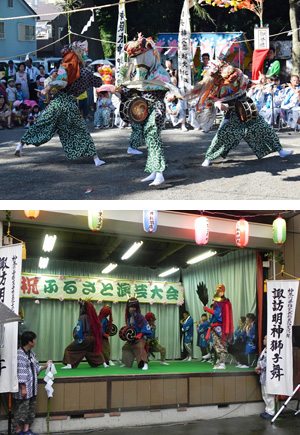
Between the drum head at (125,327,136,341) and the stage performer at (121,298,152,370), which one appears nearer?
the stage performer at (121,298,152,370)

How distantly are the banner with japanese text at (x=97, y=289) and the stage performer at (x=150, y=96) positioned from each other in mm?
4755

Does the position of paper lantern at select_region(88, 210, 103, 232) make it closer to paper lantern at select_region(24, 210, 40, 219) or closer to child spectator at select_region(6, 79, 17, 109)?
paper lantern at select_region(24, 210, 40, 219)

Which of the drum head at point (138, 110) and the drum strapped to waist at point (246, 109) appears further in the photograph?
the drum strapped to waist at point (246, 109)

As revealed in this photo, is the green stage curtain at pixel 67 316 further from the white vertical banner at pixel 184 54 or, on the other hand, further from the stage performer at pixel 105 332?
the white vertical banner at pixel 184 54

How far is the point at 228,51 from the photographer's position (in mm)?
19469

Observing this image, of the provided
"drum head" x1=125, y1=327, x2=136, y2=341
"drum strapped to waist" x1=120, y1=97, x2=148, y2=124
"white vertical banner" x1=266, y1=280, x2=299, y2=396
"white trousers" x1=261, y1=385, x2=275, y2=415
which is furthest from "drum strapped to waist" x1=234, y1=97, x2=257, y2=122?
"white trousers" x1=261, y1=385, x2=275, y2=415

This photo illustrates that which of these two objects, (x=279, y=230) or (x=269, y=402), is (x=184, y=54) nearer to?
(x=279, y=230)

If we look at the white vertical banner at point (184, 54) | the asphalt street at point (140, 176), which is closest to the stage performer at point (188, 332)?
the asphalt street at point (140, 176)

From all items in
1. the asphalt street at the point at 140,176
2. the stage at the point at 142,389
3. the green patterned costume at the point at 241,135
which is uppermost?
the green patterned costume at the point at 241,135

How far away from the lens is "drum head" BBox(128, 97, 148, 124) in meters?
7.77

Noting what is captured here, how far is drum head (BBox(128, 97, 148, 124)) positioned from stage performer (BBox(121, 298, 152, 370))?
10.6 feet

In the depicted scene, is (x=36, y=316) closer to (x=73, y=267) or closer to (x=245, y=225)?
(x=73, y=267)

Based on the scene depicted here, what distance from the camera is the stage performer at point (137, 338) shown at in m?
9.19

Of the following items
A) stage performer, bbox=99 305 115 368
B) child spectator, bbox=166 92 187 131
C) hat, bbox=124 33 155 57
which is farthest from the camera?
child spectator, bbox=166 92 187 131
